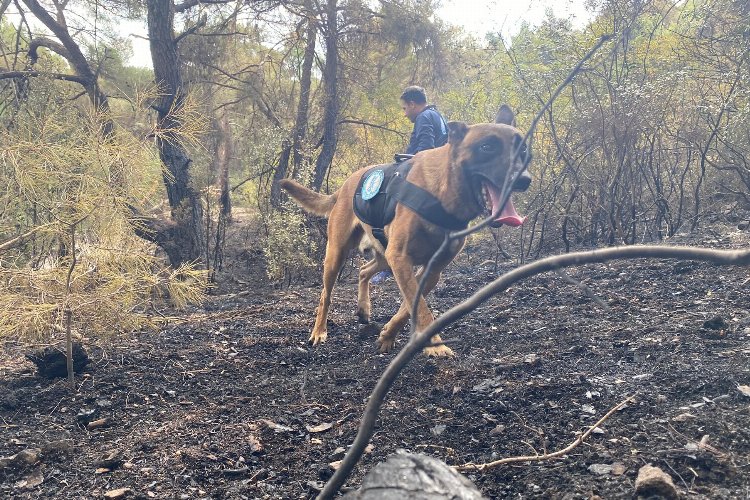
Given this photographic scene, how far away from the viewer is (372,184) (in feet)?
14.8

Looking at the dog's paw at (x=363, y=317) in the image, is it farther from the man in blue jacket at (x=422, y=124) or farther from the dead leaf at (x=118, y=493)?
the dead leaf at (x=118, y=493)

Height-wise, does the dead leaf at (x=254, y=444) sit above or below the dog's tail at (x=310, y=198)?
below

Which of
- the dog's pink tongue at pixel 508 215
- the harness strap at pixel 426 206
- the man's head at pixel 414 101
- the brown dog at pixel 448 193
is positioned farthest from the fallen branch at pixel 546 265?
the man's head at pixel 414 101

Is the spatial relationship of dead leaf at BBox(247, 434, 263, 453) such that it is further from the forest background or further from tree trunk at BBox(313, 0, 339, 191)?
tree trunk at BBox(313, 0, 339, 191)

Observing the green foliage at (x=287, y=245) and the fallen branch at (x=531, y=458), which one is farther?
the green foliage at (x=287, y=245)

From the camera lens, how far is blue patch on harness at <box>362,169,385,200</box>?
4441mm

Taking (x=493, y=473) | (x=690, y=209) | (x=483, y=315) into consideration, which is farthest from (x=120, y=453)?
(x=690, y=209)

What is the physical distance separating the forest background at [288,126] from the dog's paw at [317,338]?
44.8 inches

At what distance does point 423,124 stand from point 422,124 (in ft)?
0.04

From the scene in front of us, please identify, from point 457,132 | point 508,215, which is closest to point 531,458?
point 508,215

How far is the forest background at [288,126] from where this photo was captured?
435 cm

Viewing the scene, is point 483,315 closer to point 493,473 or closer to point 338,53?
point 493,473

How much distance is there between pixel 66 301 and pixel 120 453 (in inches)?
52.6

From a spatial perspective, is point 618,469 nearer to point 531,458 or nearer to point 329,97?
point 531,458
